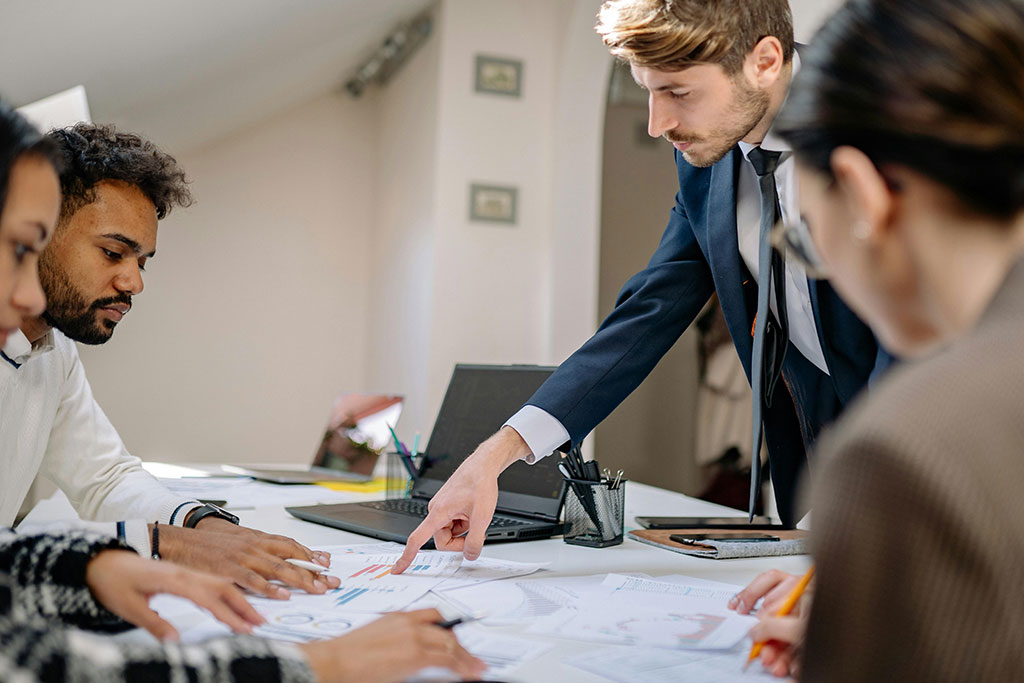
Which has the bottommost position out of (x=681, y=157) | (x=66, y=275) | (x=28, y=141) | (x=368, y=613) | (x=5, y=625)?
(x=368, y=613)

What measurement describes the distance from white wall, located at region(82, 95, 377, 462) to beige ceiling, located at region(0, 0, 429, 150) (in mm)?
292

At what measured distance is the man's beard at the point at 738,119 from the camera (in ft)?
4.05

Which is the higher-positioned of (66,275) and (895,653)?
(66,275)

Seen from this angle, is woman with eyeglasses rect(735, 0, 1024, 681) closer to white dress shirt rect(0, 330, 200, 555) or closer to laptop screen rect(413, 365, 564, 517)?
laptop screen rect(413, 365, 564, 517)

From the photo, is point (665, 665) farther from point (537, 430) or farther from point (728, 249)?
point (728, 249)

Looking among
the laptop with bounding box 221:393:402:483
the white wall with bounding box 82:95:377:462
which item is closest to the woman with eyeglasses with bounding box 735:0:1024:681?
the laptop with bounding box 221:393:402:483

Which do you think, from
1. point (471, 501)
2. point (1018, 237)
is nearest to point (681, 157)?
point (471, 501)

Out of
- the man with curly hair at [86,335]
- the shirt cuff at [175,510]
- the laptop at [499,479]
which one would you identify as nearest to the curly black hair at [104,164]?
the man with curly hair at [86,335]

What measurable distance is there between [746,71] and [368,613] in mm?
918

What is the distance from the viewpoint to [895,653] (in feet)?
1.34

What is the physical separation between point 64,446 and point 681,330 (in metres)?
1.15

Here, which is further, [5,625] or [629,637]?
[629,637]

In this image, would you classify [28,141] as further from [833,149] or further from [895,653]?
[895,653]

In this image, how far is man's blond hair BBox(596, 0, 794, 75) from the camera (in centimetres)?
119
